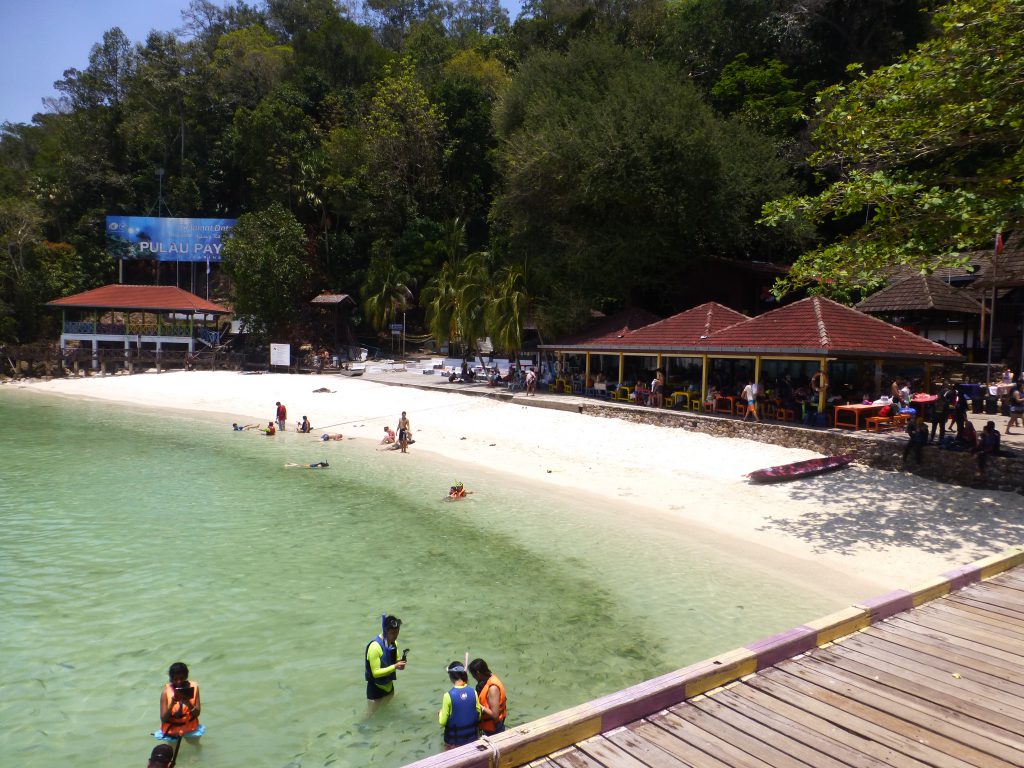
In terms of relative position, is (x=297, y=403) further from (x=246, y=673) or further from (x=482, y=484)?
(x=246, y=673)

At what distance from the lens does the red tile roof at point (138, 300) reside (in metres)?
42.4

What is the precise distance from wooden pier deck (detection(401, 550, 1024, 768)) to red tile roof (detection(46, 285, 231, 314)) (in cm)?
4460

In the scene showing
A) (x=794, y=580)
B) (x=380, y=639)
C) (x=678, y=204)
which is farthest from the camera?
(x=678, y=204)

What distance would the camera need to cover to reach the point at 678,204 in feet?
97.8

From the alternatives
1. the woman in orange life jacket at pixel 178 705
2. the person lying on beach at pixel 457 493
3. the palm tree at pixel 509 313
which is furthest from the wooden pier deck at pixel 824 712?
the palm tree at pixel 509 313

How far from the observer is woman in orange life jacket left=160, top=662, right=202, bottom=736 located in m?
6.38

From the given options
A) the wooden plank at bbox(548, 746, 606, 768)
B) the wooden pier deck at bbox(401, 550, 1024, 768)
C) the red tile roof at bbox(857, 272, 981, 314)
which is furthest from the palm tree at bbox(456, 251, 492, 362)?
the wooden plank at bbox(548, 746, 606, 768)

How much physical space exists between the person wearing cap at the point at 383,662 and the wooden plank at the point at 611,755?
11.0 feet

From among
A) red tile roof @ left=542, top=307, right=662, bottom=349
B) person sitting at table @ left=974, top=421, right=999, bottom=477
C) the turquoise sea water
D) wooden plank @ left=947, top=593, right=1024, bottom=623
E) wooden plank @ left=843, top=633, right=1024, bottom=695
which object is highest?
red tile roof @ left=542, top=307, right=662, bottom=349

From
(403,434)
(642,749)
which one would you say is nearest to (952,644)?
(642,749)

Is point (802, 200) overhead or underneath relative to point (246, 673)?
overhead

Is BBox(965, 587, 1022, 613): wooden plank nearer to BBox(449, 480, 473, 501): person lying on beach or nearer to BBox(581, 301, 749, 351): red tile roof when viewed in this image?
BBox(449, 480, 473, 501): person lying on beach

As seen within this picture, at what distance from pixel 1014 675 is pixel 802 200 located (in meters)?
12.0

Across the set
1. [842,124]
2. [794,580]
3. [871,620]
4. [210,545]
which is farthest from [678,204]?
[871,620]
